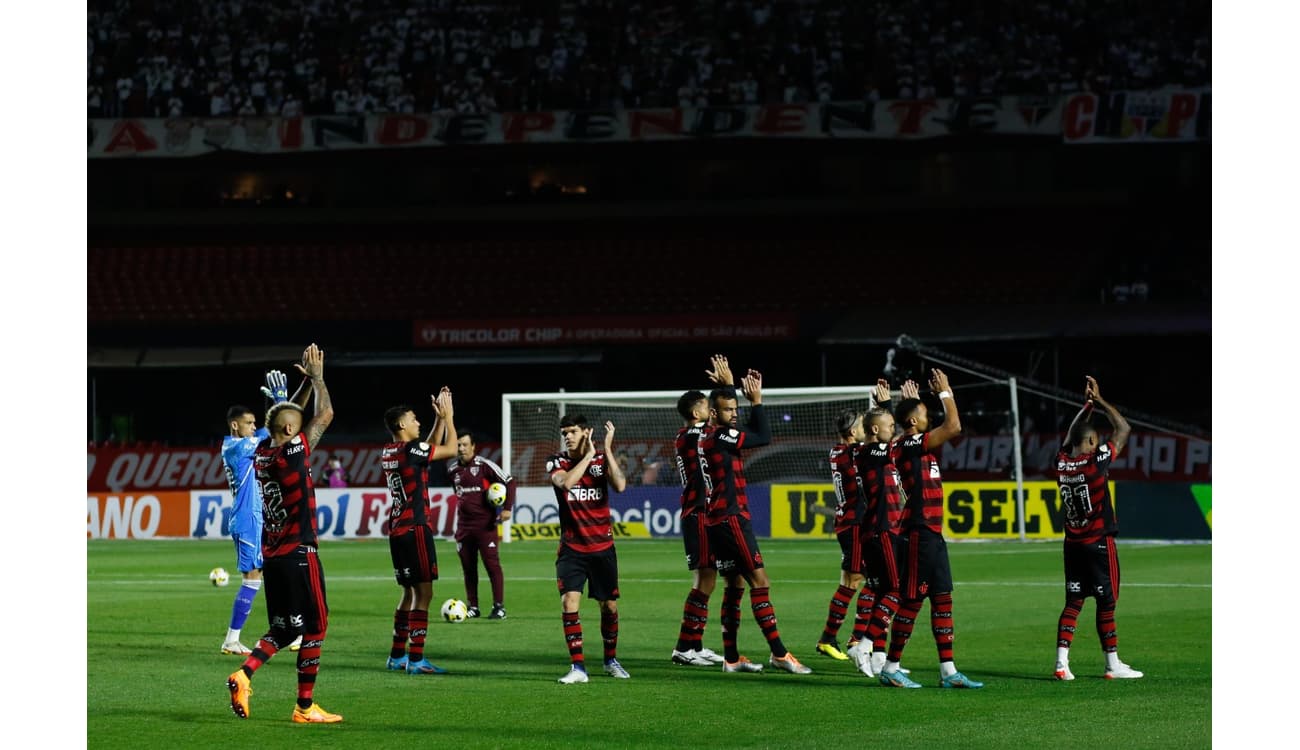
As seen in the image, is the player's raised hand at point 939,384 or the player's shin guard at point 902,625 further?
the player's shin guard at point 902,625

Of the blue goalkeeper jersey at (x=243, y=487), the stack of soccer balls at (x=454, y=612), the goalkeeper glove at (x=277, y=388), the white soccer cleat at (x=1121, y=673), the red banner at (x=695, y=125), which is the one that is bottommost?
the stack of soccer balls at (x=454, y=612)

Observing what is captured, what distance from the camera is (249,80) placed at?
43562 mm

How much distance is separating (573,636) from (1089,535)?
3824 millimetres

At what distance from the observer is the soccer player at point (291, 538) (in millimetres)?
9445

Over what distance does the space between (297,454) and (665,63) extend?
33.5 m

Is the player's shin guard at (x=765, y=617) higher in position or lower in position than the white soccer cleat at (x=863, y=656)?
higher

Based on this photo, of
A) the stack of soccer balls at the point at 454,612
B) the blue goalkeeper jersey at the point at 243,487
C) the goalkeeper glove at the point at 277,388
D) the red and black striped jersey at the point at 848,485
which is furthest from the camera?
the stack of soccer balls at the point at 454,612

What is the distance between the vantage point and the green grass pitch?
9258 mm

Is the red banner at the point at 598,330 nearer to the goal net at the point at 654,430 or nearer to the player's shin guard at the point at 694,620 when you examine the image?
the goal net at the point at 654,430

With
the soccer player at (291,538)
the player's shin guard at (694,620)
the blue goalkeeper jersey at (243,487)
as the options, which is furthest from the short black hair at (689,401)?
the blue goalkeeper jersey at (243,487)

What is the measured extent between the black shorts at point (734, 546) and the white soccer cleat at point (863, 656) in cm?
102

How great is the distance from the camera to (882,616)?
11508 millimetres

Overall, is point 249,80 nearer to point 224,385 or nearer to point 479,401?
point 224,385

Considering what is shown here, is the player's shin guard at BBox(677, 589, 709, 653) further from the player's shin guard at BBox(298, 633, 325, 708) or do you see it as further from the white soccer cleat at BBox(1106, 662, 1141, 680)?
the player's shin guard at BBox(298, 633, 325, 708)
